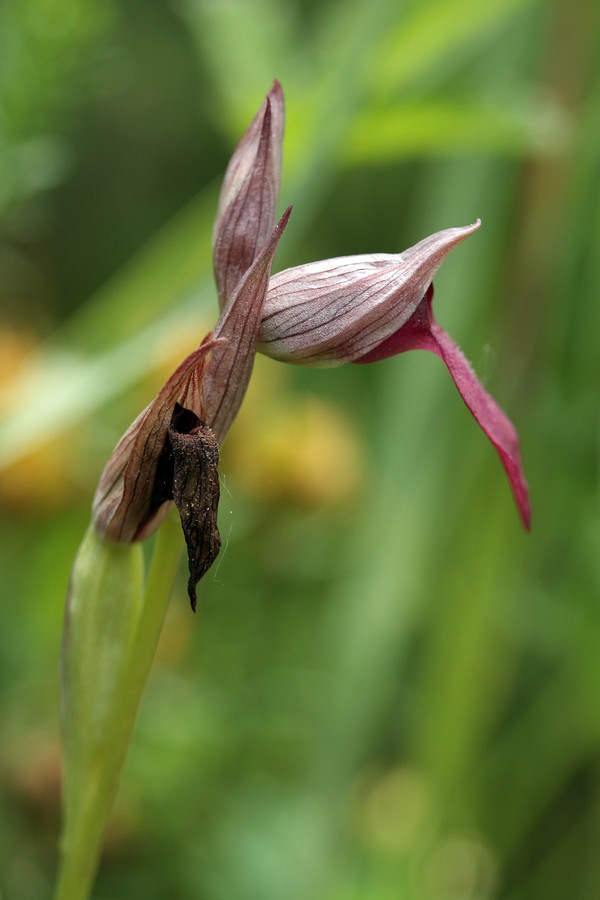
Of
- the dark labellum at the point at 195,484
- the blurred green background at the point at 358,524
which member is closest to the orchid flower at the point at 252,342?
the dark labellum at the point at 195,484

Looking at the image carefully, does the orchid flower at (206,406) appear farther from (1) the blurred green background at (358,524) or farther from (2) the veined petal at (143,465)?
(1) the blurred green background at (358,524)

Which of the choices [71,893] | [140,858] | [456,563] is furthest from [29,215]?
[71,893]

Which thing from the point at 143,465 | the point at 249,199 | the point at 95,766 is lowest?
the point at 95,766

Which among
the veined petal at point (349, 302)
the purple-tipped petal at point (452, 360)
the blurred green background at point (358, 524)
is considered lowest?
the blurred green background at point (358, 524)

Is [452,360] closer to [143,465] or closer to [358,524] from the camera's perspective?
[143,465]

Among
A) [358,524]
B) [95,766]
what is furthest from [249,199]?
[358,524]

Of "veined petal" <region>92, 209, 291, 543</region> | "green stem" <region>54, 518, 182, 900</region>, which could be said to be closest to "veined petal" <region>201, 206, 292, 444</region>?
"veined petal" <region>92, 209, 291, 543</region>
